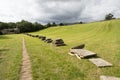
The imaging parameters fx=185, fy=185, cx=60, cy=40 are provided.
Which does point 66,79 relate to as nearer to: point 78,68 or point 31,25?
point 78,68

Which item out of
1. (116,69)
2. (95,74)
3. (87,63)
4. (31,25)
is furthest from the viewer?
(31,25)

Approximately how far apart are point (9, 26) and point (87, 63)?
149m

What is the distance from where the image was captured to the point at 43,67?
41.4 feet

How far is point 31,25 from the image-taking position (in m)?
134

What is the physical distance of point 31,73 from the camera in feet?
36.1

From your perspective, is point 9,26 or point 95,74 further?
point 9,26

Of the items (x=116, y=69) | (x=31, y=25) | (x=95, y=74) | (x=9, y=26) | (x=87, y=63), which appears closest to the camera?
(x=95, y=74)

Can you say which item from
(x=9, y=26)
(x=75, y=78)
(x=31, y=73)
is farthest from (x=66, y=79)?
(x=9, y=26)

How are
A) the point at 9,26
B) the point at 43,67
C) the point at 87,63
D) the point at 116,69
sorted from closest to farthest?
the point at 116,69, the point at 43,67, the point at 87,63, the point at 9,26

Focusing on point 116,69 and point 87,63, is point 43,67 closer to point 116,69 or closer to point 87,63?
point 87,63

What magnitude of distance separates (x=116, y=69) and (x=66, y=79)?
11.8ft

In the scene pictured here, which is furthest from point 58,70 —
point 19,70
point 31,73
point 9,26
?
Result: point 9,26

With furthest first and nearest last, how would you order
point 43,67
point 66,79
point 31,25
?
point 31,25, point 43,67, point 66,79

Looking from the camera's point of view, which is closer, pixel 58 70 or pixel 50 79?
pixel 50 79
